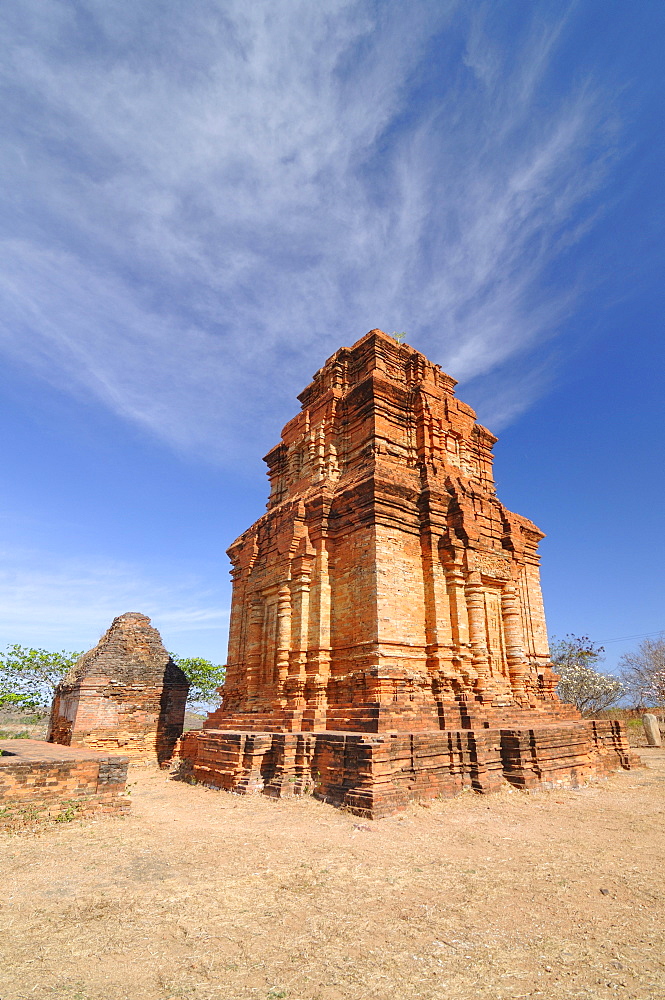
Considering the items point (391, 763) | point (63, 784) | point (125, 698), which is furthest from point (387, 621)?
point (125, 698)

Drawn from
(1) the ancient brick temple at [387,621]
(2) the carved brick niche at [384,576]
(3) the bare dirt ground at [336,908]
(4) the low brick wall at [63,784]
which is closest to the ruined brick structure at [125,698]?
(1) the ancient brick temple at [387,621]

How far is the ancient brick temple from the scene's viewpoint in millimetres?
9781

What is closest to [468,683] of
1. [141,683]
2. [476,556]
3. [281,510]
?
[476,556]

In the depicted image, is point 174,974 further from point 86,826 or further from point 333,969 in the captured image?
point 86,826

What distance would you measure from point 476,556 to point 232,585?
308 inches

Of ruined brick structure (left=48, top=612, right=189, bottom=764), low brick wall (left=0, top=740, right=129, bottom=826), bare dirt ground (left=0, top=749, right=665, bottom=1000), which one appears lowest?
bare dirt ground (left=0, top=749, right=665, bottom=1000)

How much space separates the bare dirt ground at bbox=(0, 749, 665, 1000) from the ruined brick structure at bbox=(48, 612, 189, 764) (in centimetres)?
960

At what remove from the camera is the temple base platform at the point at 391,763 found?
27.9ft

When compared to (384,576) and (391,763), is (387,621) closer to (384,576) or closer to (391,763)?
(384,576)

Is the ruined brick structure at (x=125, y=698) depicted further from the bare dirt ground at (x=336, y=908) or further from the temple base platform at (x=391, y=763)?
the bare dirt ground at (x=336, y=908)

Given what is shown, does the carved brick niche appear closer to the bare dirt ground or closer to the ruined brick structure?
the bare dirt ground

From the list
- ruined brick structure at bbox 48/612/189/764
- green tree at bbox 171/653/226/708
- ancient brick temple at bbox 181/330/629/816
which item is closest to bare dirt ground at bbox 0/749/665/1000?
ancient brick temple at bbox 181/330/629/816

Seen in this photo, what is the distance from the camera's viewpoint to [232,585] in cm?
1700

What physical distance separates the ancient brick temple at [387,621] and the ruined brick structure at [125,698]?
388 centimetres
